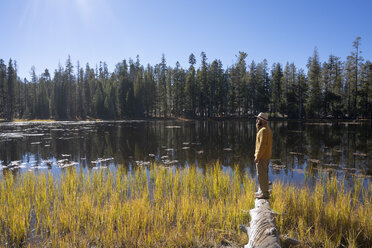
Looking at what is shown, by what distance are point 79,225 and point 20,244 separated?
1374mm

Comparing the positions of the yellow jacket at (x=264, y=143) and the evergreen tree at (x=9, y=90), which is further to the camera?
the evergreen tree at (x=9, y=90)

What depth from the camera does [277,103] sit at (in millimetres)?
74312

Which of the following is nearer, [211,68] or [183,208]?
[183,208]

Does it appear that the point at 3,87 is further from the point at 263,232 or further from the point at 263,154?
the point at 263,232

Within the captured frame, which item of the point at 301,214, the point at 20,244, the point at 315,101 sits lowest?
the point at 20,244

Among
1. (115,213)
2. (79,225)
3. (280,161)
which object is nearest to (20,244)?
(79,225)

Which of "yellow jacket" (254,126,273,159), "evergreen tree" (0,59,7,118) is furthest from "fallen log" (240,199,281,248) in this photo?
"evergreen tree" (0,59,7,118)

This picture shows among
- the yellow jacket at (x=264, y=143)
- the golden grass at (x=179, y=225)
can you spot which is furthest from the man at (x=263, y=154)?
the golden grass at (x=179, y=225)

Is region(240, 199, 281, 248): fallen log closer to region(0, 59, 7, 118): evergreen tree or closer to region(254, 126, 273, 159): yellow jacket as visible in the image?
region(254, 126, 273, 159): yellow jacket

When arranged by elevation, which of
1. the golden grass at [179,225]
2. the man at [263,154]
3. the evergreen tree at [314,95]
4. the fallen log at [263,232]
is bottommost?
the golden grass at [179,225]

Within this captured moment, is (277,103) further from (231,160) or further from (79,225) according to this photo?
(79,225)

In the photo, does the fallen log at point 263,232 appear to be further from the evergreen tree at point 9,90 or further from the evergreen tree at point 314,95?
the evergreen tree at point 9,90

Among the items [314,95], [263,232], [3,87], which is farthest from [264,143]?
[3,87]

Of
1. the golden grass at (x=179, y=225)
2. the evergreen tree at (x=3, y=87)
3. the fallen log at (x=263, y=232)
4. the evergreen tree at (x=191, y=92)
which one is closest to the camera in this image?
the fallen log at (x=263, y=232)
